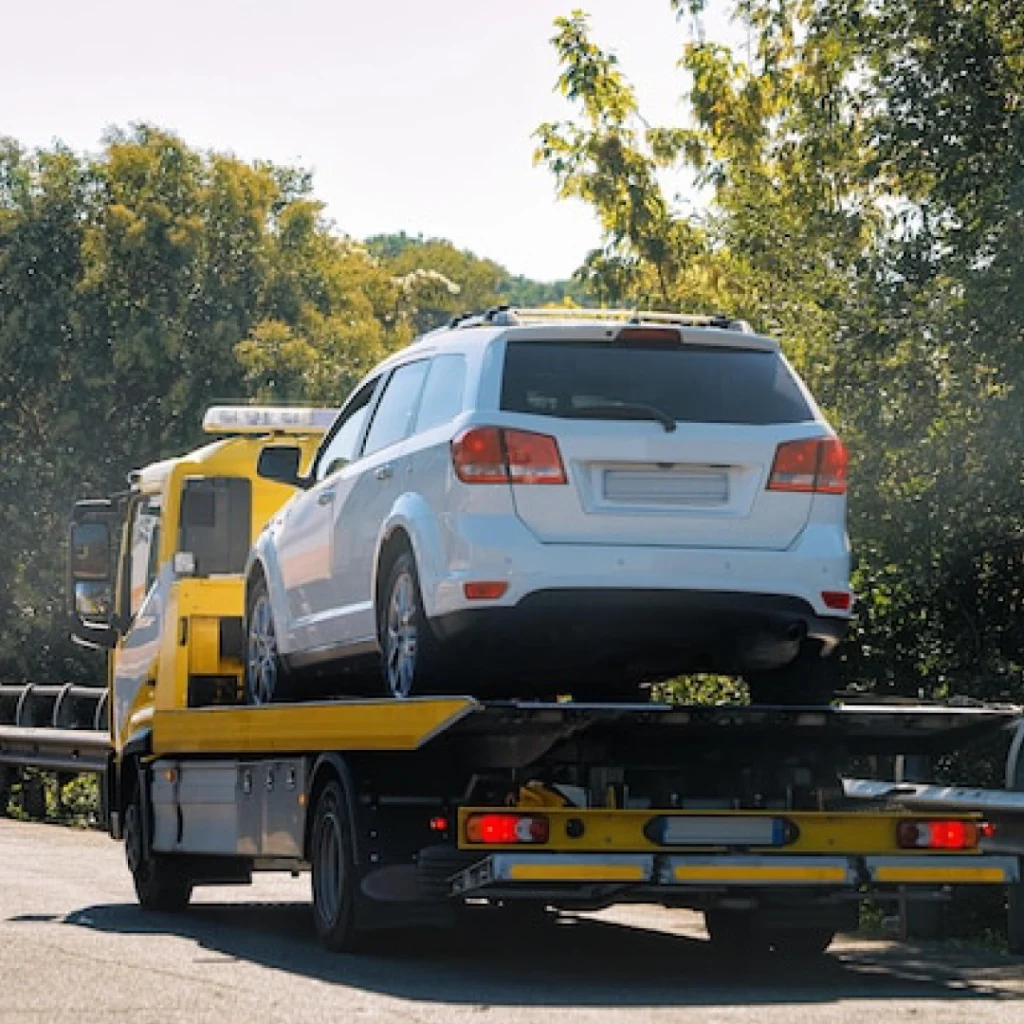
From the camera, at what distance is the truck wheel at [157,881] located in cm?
1508

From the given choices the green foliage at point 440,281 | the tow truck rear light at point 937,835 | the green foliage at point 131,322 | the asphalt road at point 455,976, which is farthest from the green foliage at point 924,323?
the green foliage at point 131,322

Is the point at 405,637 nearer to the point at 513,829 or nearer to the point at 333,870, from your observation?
the point at 333,870

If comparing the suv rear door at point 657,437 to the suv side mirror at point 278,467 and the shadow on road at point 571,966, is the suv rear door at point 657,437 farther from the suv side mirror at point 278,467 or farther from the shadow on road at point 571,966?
the suv side mirror at point 278,467

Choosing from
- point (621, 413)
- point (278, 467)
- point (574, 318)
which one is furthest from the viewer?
point (278, 467)

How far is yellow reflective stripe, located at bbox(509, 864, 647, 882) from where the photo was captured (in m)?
10.4

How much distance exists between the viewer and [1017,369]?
Result: 17.1 metres

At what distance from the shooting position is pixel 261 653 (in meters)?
14.1

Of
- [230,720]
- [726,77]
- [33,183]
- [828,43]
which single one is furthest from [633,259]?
[33,183]

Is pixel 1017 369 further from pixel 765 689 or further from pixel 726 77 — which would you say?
pixel 726 77

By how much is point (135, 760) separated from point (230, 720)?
2.84 m

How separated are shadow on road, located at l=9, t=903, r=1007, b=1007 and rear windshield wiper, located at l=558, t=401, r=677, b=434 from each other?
2.20 metres

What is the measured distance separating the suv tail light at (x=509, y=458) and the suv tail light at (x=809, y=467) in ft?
2.96

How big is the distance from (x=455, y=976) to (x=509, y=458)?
2.05m

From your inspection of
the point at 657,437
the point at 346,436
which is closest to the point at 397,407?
the point at 346,436
